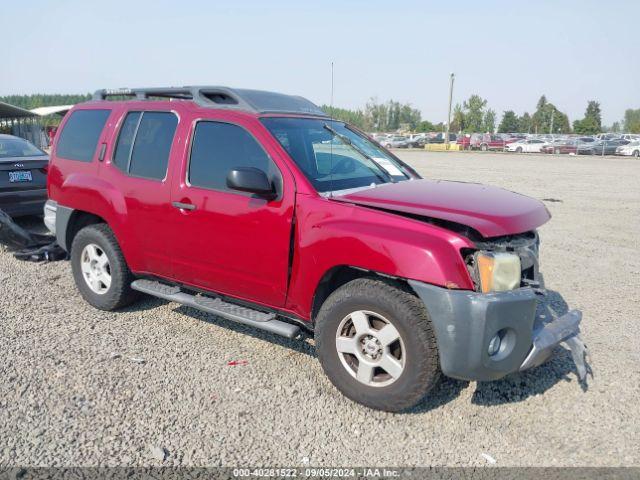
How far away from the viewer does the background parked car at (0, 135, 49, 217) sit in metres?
7.79

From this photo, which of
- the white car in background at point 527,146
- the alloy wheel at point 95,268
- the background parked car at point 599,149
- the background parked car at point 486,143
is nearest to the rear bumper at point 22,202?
the alloy wheel at point 95,268

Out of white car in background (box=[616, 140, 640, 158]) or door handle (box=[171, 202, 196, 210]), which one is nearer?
door handle (box=[171, 202, 196, 210])

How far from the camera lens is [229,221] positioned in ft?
13.1

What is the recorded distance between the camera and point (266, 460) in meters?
3.00

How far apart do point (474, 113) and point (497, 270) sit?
3783 inches

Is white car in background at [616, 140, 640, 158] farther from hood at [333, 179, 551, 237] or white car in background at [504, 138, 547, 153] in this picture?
hood at [333, 179, 551, 237]

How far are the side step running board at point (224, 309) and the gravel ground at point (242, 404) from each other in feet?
1.20

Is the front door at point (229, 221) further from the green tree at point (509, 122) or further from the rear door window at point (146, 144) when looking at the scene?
the green tree at point (509, 122)

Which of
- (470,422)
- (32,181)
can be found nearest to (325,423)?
(470,422)

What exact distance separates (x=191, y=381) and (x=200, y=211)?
127cm

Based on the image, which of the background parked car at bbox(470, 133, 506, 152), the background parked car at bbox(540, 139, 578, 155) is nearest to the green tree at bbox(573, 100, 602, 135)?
the background parked car at bbox(470, 133, 506, 152)

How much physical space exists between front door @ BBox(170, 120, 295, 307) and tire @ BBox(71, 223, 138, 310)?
0.75 metres

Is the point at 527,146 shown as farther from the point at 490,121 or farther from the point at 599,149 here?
the point at 490,121

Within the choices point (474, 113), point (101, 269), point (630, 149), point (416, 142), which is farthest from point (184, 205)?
point (474, 113)
